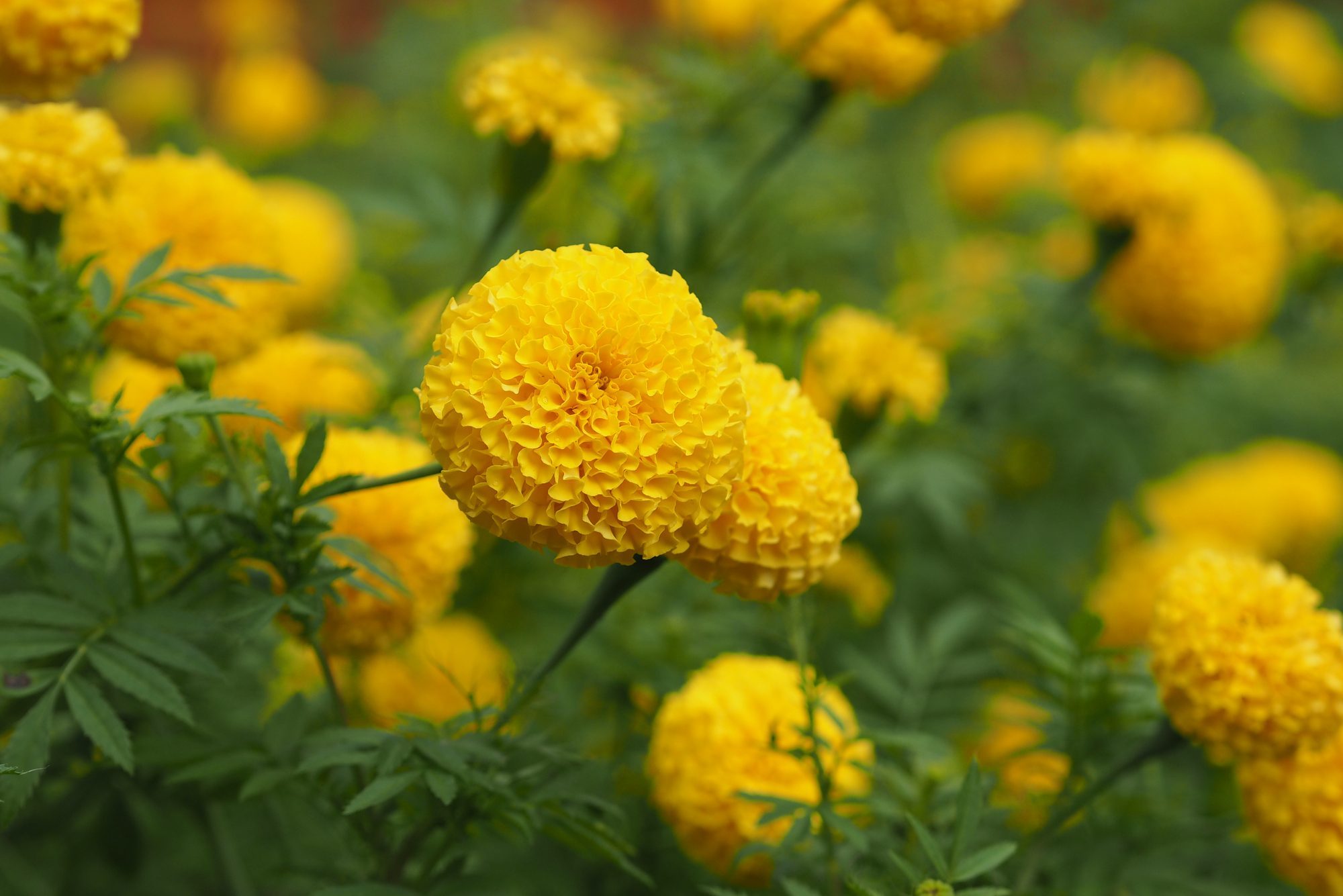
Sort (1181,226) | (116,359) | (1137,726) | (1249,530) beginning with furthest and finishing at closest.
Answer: (1249,530), (1181,226), (116,359), (1137,726)

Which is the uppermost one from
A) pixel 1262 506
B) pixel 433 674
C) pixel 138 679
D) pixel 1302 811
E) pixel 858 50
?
pixel 858 50

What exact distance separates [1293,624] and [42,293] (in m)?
1.16

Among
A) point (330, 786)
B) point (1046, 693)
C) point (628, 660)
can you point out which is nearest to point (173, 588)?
point (330, 786)

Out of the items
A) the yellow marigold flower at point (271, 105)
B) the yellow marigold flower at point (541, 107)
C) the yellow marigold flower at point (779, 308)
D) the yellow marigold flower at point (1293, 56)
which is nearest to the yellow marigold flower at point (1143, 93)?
the yellow marigold flower at point (1293, 56)

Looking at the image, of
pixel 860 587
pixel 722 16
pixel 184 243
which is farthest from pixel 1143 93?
pixel 184 243

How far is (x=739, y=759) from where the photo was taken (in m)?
1.26

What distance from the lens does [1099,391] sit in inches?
88.5

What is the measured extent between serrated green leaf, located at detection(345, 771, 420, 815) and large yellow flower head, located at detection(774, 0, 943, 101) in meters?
1.09

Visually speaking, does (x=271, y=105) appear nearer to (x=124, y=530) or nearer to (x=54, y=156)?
(x=54, y=156)

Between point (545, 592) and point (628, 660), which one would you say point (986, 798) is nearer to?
point (628, 660)

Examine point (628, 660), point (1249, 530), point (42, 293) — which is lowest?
point (1249, 530)

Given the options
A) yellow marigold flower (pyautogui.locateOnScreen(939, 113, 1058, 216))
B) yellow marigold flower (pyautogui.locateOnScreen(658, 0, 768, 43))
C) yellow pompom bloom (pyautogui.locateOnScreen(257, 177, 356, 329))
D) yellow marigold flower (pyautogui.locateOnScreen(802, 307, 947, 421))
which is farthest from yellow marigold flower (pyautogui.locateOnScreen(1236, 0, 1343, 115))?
yellow pompom bloom (pyautogui.locateOnScreen(257, 177, 356, 329))

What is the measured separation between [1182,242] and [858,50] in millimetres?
790

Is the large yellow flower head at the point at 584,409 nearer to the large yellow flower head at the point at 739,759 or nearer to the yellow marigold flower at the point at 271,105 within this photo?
the large yellow flower head at the point at 739,759
